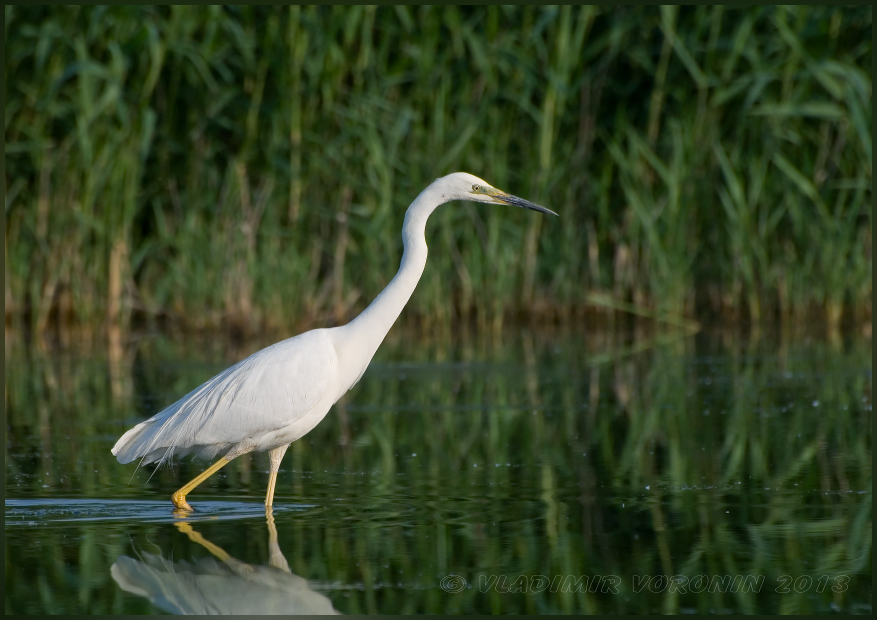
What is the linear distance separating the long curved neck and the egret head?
178 millimetres

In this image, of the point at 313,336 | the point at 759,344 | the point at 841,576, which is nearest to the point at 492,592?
the point at 841,576

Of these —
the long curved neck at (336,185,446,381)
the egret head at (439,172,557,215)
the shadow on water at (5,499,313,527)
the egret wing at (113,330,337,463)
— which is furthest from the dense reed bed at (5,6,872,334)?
the shadow on water at (5,499,313,527)

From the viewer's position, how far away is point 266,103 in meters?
11.5

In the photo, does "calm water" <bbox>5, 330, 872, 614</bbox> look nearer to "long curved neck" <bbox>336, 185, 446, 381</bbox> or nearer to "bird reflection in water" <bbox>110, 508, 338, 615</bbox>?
"bird reflection in water" <bbox>110, 508, 338, 615</bbox>

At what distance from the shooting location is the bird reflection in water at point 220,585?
3617 millimetres

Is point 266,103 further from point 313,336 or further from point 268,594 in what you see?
point 268,594

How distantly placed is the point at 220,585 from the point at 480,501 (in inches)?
56.5

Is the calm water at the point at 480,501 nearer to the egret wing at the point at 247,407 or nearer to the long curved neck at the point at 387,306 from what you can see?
the egret wing at the point at 247,407

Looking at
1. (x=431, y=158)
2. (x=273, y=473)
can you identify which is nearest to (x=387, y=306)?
Answer: (x=273, y=473)

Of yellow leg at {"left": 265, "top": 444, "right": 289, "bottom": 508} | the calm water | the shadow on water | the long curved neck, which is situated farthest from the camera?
the long curved neck

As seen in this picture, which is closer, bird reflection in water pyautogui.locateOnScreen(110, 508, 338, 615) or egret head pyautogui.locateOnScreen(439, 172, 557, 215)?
bird reflection in water pyautogui.locateOnScreen(110, 508, 338, 615)

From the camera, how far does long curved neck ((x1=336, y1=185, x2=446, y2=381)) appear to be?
522 centimetres

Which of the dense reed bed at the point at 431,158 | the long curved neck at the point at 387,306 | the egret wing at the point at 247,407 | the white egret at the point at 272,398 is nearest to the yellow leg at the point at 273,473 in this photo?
the white egret at the point at 272,398

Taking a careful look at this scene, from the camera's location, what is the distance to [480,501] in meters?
4.95
